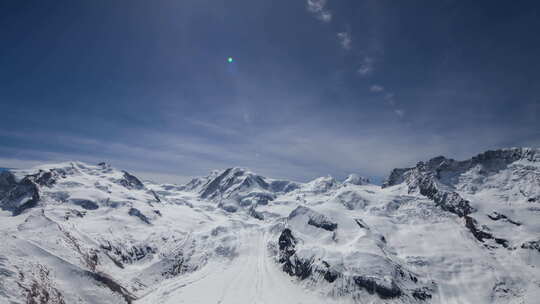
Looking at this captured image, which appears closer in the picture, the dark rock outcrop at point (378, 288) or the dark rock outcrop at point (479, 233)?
the dark rock outcrop at point (378, 288)

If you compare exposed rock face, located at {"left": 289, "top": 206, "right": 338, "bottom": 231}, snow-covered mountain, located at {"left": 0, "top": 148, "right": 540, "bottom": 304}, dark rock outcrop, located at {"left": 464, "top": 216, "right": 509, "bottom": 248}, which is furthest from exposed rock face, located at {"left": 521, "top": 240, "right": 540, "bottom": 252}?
exposed rock face, located at {"left": 289, "top": 206, "right": 338, "bottom": 231}

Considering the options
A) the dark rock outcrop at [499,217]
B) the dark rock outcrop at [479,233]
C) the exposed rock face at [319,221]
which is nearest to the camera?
the dark rock outcrop at [479,233]

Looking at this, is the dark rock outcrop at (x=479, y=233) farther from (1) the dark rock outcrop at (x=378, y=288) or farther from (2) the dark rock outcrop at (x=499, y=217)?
(1) the dark rock outcrop at (x=378, y=288)

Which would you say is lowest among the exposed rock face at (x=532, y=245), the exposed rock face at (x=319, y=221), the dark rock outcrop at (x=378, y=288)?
the dark rock outcrop at (x=378, y=288)

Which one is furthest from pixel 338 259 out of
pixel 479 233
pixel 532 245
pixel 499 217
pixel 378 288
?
pixel 499 217

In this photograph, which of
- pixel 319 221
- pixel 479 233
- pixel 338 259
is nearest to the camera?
pixel 338 259

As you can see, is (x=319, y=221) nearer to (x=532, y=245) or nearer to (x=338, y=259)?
(x=338, y=259)

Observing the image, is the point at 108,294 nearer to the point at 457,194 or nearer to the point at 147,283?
the point at 147,283

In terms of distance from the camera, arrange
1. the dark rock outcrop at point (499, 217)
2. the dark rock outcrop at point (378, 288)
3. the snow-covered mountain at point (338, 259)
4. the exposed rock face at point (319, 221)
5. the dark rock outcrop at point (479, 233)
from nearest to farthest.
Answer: the snow-covered mountain at point (338, 259) < the dark rock outcrop at point (378, 288) < the dark rock outcrop at point (479, 233) < the dark rock outcrop at point (499, 217) < the exposed rock face at point (319, 221)

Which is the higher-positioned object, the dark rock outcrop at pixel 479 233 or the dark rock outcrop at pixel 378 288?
the dark rock outcrop at pixel 479 233

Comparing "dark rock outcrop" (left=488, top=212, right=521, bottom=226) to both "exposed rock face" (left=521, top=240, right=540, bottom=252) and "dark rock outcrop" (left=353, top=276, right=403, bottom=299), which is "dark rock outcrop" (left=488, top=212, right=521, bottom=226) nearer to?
"exposed rock face" (left=521, top=240, right=540, bottom=252)

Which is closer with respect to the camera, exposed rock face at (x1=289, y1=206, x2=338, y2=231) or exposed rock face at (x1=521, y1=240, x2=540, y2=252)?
exposed rock face at (x1=521, y1=240, x2=540, y2=252)

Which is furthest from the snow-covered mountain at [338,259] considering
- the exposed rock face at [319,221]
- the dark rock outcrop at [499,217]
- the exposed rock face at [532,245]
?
the exposed rock face at [319,221]
